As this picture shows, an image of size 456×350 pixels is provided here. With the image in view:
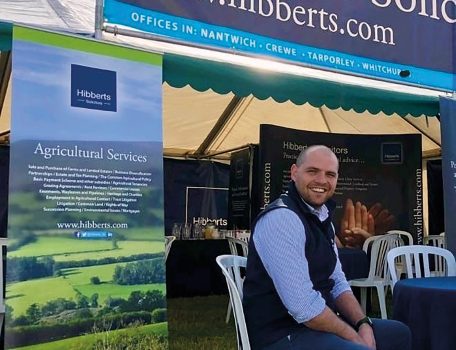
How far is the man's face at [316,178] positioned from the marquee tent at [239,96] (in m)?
1.69

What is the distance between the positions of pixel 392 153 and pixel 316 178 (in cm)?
523

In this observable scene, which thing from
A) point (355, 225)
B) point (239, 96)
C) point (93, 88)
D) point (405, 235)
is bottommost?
point (405, 235)

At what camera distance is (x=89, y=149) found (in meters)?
3.09

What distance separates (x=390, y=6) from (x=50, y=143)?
10.8 ft

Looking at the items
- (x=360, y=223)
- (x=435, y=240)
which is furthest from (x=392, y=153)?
(x=435, y=240)

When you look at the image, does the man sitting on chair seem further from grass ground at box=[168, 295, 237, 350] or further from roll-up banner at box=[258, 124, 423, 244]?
roll-up banner at box=[258, 124, 423, 244]

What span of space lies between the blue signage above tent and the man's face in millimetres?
1846

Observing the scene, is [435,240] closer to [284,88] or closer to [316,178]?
[284,88]

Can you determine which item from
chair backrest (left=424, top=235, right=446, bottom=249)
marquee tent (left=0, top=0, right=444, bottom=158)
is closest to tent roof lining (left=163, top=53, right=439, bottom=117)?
marquee tent (left=0, top=0, right=444, bottom=158)

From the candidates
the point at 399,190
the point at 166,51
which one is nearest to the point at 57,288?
the point at 166,51

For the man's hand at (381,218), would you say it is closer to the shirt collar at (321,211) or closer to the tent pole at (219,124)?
the tent pole at (219,124)

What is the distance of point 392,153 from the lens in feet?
23.4

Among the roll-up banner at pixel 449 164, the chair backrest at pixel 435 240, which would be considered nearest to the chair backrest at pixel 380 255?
the roll-up banner at pixel 449 164

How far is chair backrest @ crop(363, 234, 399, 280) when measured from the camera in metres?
5.31
